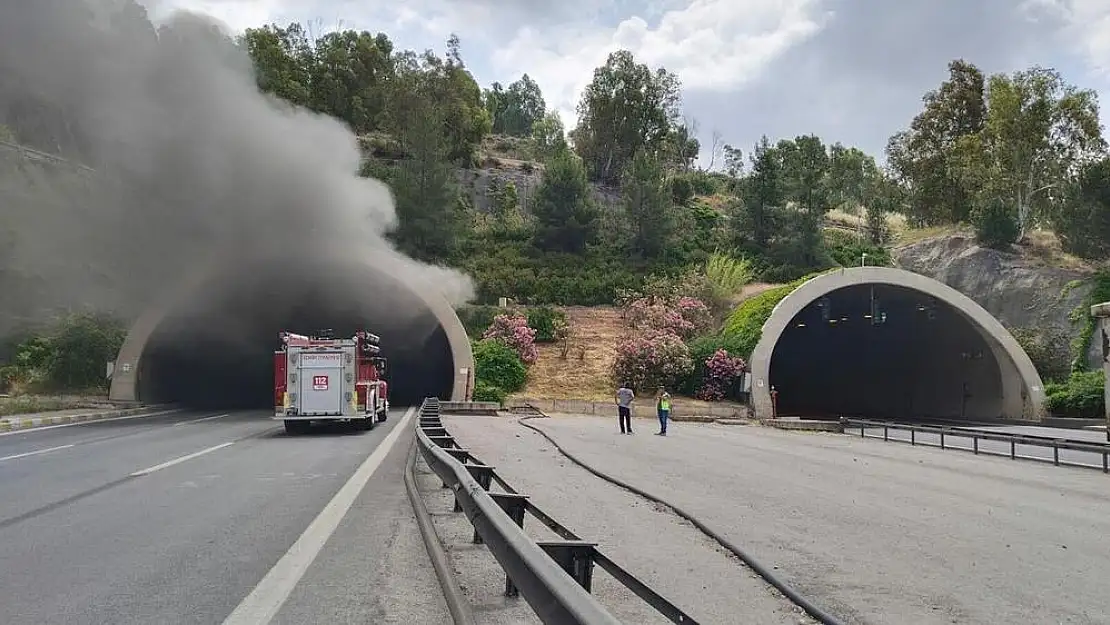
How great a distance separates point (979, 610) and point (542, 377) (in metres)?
Result: 29.8

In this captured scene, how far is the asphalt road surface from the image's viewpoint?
5938mm

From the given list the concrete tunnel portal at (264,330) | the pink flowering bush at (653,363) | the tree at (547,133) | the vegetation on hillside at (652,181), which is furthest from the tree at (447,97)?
the pink flowering bush at (653,363)

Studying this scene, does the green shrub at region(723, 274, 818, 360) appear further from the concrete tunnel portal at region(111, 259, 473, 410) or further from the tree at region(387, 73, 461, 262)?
the tree at region(387, 73, 461, 262)

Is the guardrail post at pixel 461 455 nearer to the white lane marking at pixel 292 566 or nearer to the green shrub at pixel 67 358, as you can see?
the white lane marking at pixel 292 566

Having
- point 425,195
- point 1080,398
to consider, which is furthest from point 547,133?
point 1080,398

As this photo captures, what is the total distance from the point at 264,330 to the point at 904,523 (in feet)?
104

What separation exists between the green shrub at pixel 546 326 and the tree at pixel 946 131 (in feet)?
89.5

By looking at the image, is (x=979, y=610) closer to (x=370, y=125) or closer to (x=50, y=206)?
(x=50, y=206)

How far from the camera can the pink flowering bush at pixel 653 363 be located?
33281mm

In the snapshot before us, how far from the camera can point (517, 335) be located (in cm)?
3684

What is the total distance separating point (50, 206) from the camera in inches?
739

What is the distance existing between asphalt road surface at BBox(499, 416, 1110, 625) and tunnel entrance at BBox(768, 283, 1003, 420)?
49.1ft

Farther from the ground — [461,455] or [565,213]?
[565,213]

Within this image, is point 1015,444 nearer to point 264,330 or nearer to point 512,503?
point 512,503
